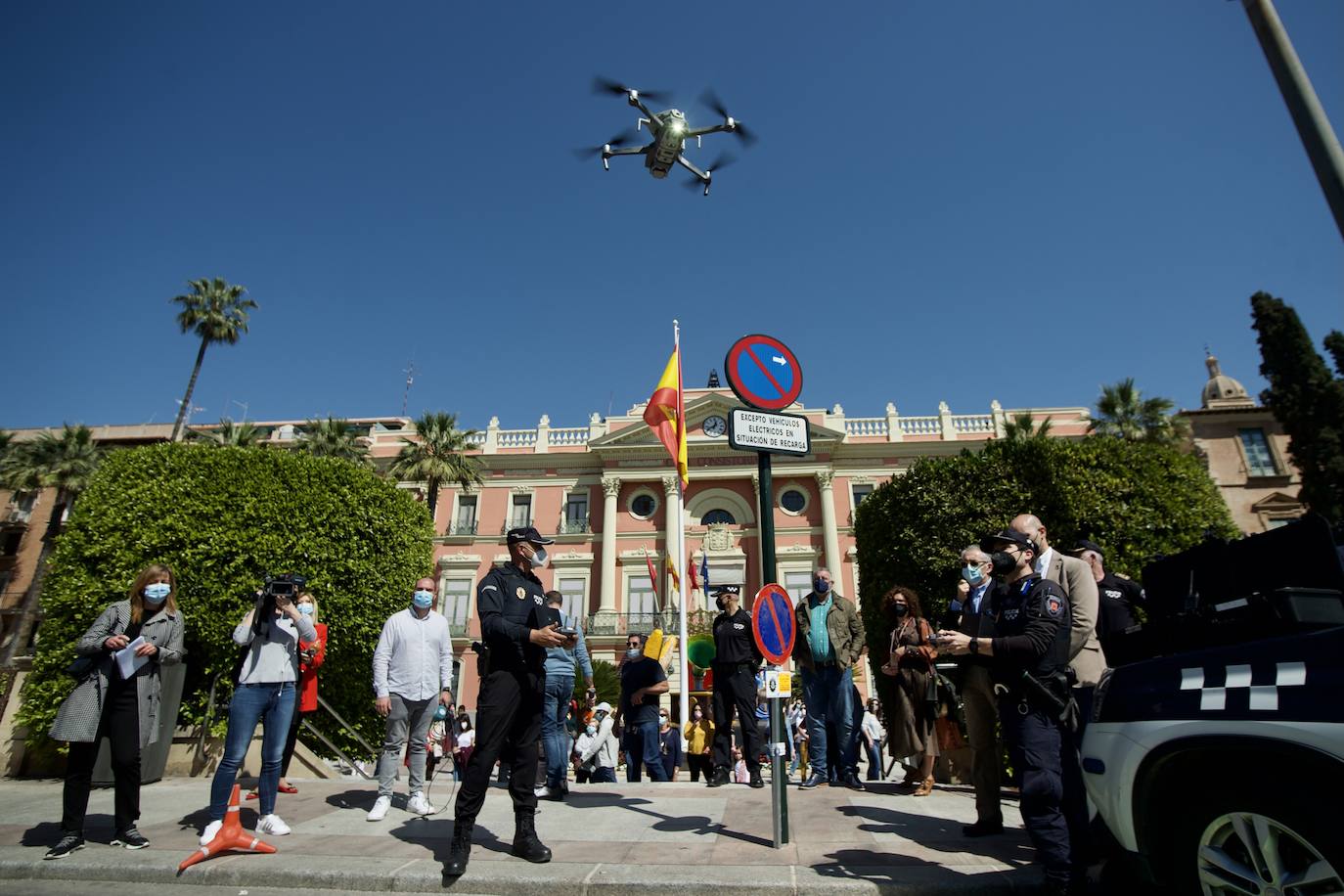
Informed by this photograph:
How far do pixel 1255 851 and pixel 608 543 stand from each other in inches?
1197

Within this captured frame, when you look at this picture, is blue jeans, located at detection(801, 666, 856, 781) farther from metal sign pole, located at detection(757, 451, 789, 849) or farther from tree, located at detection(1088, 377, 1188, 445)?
tree, located at detection(1088, 377, 1188, 445)

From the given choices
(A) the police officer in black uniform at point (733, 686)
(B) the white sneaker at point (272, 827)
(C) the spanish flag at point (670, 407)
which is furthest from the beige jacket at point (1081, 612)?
(C) the spanish flag at point (670, 407)

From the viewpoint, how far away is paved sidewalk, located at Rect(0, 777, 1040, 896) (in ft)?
11.5

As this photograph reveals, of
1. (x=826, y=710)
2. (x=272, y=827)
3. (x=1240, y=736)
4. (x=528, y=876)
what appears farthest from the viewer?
(x=826, y=710)

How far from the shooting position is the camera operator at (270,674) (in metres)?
4.86

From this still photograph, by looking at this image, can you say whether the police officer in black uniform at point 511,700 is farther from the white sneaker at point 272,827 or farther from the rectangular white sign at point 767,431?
the white sneaker at point 272,827

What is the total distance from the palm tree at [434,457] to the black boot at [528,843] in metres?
27.5

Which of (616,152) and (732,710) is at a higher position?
(616,152)

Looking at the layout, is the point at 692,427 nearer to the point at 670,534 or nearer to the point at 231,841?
the point at 670,534

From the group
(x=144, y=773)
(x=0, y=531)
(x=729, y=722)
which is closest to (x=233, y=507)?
(x=144, y=773)

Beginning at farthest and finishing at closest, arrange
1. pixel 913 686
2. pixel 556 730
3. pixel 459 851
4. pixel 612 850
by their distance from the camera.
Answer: pixel 556 730 → pixel 913 686 → pixel 612 850 → pixel 459 851

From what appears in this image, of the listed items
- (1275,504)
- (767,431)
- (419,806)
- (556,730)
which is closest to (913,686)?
(767,431)

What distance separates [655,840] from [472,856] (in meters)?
1.16

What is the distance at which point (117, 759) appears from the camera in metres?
4.68
